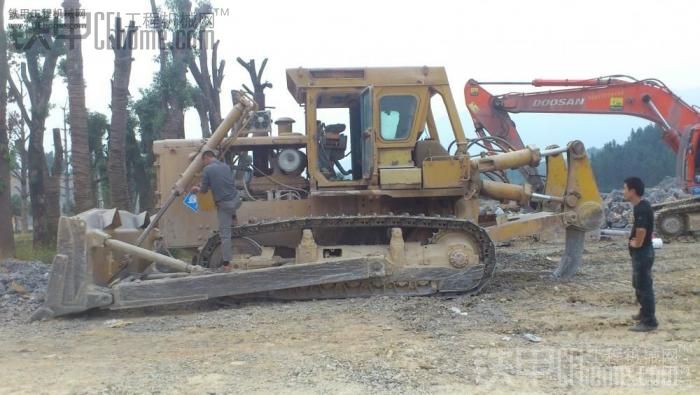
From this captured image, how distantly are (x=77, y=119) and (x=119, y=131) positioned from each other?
145 centimetres

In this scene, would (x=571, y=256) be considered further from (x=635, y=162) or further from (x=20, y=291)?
(x=635, y=162)

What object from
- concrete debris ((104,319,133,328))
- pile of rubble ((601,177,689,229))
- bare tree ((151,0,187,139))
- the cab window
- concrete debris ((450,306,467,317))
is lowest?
concrete debris ((104,319,133,328))

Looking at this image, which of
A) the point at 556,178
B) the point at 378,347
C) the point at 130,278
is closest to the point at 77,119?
the point at 130,278

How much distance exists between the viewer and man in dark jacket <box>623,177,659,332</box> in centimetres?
653

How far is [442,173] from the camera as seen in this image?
8.36 metres

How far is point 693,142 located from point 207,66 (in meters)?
15.8

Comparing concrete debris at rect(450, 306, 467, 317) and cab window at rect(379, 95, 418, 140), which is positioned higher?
cab window at rect(379, 95, 418, 140)

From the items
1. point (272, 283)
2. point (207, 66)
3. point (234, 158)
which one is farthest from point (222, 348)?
point (207, 66)

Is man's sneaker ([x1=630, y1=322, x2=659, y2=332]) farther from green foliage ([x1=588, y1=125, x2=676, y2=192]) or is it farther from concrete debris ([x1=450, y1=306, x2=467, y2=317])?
green foliage ([x1=588, y1=125, x2=676, y2=192])

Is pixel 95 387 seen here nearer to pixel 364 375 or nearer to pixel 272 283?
pixel 364 375

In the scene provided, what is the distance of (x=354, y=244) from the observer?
28.1 feet

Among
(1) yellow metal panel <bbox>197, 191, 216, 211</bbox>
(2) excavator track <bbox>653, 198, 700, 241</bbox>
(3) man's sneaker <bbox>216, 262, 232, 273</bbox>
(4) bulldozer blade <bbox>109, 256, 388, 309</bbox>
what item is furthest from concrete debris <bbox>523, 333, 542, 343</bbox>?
(2) excavator track <bbox>653, 198, 700, 241</bbox>

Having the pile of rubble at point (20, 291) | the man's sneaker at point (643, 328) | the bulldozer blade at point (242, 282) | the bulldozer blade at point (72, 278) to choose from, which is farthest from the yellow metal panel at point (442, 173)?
the pile of rubble at point (20, 291)

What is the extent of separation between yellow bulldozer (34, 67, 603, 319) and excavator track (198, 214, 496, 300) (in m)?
0.02
